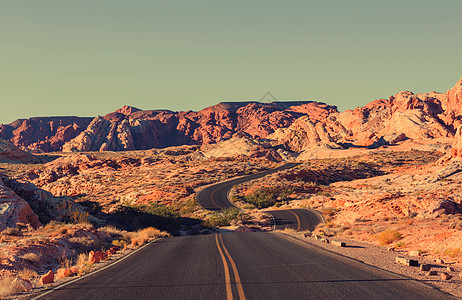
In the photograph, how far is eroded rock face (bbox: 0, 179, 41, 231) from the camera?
20281 millimetres

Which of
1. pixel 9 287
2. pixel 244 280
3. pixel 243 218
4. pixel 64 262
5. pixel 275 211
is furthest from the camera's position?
pixel 275 211

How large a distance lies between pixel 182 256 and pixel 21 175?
278ft

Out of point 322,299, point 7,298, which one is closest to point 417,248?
point 322,299

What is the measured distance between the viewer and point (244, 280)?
928 cm

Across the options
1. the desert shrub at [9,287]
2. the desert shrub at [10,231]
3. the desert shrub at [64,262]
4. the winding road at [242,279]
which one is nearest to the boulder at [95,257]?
the desert shrub at [64,262]

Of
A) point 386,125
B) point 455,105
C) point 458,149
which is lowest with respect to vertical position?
point 458,149

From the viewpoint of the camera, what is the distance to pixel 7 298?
8.21 meters

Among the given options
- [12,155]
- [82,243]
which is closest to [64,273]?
[82,243]

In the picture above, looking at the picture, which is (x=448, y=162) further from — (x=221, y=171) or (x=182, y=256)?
(x=182, y=256)

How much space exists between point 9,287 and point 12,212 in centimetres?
1453

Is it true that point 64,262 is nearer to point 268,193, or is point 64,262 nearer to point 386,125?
point 268,193

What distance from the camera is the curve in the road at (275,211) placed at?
32.6m

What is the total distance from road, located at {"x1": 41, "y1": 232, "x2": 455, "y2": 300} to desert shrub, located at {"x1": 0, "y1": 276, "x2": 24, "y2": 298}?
3.65 ft

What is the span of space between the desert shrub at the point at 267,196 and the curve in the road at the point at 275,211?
3699 mm
